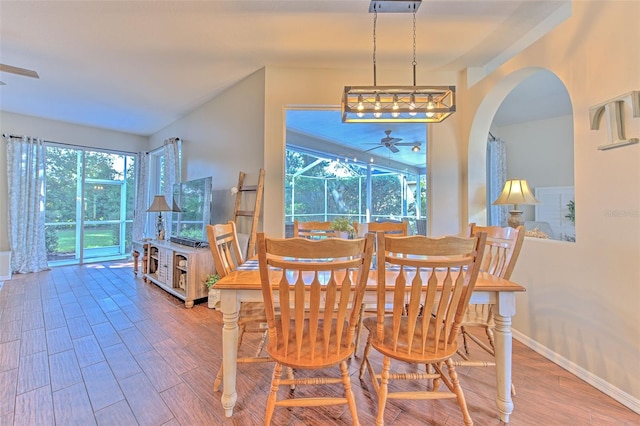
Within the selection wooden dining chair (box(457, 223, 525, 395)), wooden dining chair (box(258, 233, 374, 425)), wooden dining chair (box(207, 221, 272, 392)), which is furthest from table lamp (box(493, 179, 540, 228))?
wooden dining chair (box(207, 221, 272, 392))

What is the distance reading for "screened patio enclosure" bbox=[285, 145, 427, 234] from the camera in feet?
11.4

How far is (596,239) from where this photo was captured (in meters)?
1.78

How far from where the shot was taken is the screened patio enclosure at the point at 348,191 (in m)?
3.48

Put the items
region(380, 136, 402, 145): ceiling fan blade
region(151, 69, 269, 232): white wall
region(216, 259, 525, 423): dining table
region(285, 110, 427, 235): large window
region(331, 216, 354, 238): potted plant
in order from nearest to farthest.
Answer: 1. region(216, 259, 525, 423): dining table
2. region(331, 216, 354, 238): potted plant
3. region(151, 69, 269, 232): white wall
4. region(285, 110, 427, 235): large window
5. region(380, 136, 402, 145): ceiling fan blade

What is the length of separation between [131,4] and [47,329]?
2987 millimetres

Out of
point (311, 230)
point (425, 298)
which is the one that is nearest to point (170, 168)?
point (311, 230)

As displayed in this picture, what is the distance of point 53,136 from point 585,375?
25.9ft

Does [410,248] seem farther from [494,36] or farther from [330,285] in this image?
[494,36]

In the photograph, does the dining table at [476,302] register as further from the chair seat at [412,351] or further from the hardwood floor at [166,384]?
the chair seat at [412,351]

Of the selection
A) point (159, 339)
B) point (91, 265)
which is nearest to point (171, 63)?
point (159, 339)

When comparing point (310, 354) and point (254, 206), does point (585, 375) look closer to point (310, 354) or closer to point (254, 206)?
point (310, 354)

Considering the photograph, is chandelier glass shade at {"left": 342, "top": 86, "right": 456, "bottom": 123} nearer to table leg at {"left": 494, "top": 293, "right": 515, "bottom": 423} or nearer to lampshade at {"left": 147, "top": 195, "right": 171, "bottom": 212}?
table leg at {"left": 494, "top": 293, "right": 515, "bottom": 423}

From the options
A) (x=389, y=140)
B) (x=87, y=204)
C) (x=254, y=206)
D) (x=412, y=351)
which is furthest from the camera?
(x=87, y=204)

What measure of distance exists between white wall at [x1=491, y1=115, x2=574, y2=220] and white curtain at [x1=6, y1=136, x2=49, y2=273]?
8.19 m
